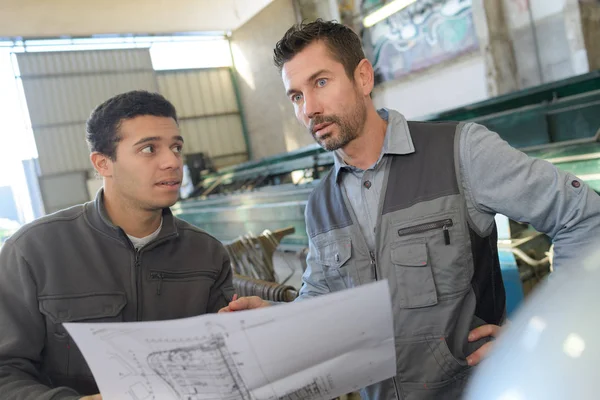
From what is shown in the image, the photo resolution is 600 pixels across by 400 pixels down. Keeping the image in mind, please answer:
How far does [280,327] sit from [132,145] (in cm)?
87

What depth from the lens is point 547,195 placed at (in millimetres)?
1046

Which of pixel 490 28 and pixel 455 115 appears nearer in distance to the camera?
pixel 455 115

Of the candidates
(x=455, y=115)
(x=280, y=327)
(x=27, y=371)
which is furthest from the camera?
(x=455, y=115)

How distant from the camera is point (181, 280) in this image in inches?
56.5

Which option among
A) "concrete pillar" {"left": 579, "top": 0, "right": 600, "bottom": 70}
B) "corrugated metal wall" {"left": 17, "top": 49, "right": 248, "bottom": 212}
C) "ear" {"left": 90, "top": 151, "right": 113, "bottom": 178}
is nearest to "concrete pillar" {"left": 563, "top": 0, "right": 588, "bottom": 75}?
"concrete pillar" {"left": 579, "top": 0, "right": 600, "bottom": 70}

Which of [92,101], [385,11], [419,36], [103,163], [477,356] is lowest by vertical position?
[477,356]

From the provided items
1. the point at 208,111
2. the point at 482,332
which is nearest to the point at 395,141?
the point at 482,332

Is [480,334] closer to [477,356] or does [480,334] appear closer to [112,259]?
[477,356]

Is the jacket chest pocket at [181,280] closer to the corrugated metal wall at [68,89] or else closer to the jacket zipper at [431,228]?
the jacket zipper at [431,228]

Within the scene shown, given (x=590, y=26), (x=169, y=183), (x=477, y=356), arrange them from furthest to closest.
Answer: (x=590, y=26) → (x=169, y=183) → (x=477, y=356)

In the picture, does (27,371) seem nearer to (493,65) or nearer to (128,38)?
(493,65)

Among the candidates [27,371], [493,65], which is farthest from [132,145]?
[493,65]

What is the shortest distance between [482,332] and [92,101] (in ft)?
43.5

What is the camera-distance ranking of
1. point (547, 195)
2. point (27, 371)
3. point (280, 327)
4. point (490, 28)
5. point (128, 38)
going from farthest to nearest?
1. point (128, 38)
2. point (490, 28)
3. point (27, 371)
4. point (547, 195)
5. point (280, 327)
